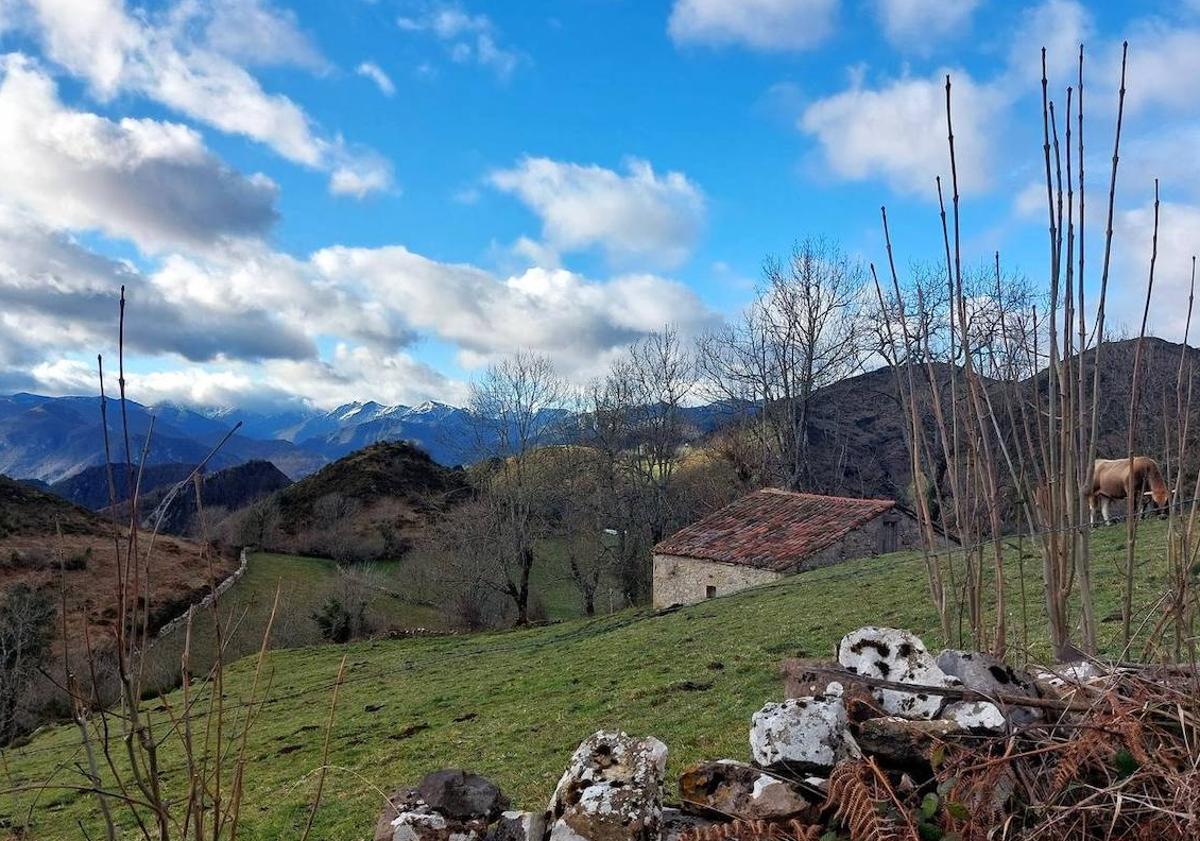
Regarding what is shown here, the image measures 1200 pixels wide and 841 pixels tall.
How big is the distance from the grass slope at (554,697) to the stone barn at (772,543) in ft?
7.07

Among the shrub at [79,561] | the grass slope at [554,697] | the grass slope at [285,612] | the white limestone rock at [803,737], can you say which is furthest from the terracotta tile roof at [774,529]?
the shrub at [79,561]

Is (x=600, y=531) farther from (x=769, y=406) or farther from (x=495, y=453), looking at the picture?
(x=769, y=406)

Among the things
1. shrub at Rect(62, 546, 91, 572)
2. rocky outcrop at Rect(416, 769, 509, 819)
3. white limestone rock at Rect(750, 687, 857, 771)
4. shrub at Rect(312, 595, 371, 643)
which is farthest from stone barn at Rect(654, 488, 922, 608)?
shrub at Rect(62, 546, 91, 572)

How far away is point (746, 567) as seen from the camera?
81.0 feet

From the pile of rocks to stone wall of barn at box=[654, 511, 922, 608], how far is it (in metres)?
21.3

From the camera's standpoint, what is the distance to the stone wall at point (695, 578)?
24.7m

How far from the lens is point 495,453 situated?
140 ft

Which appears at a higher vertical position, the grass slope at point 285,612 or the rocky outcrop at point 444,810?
the rocky outcrop at point 444,810

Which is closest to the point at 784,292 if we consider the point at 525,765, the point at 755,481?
the point at 755,481

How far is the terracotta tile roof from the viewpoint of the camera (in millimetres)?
24562

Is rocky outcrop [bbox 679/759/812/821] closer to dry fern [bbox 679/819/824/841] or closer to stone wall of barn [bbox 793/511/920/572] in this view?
dry fern [bbox 679/819/824/841]

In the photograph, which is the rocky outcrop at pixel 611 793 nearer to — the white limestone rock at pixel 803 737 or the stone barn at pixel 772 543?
the white limestone rock at pixel 803 737

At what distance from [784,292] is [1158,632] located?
36230 mm

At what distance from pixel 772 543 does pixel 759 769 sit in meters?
23.3
